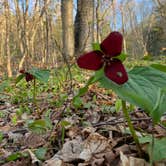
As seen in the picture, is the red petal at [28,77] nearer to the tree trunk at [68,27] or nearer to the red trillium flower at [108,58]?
the red trillium flower at [108,58]

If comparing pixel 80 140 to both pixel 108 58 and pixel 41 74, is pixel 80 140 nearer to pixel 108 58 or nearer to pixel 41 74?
pixel 41 74

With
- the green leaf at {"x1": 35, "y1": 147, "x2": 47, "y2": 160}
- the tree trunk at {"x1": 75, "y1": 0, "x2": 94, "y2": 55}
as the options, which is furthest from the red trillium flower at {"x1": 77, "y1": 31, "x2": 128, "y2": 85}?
the tree trunk at {"x1": 75, "y1": 0, "x2": 94, "y2": 55}

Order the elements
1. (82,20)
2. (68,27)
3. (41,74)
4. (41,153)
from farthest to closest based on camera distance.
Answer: (68,27)
(82,20)
(41,74)
(41,153)

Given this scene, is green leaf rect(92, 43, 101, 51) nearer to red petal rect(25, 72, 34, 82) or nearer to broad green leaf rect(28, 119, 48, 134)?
broad green leaf rect(28, 119, 48, 134)

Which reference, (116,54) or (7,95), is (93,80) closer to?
(116,54)

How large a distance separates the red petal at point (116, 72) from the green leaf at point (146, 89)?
0.02m

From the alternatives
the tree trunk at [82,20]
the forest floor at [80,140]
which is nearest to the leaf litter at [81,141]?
the forest floor at [80,140]

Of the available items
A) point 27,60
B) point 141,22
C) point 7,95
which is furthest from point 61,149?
point 141,22

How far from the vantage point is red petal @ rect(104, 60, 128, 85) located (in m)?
0.82

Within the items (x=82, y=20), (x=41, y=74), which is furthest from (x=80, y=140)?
(x=82, y=20)

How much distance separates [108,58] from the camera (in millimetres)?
894

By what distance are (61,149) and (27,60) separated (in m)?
4.32

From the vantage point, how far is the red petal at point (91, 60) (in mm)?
884

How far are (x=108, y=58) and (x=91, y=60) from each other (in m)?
0.05
